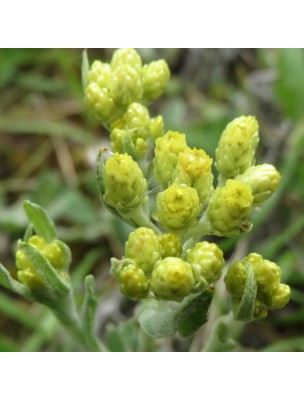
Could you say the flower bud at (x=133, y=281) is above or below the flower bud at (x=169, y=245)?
below

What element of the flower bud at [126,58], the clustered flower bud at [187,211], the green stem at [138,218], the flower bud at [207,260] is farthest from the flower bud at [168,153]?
the flower bud at [126,58]

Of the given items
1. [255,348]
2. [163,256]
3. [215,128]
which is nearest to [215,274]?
[163,256]

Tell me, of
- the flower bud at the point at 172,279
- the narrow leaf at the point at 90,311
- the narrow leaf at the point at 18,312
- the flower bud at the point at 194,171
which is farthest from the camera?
the narrow leaf at the point at 18,312

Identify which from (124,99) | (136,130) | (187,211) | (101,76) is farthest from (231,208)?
(101,76)

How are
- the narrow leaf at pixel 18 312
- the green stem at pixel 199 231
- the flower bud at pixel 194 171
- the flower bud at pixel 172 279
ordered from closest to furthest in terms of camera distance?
the flower bud at pixel 172 279, the flower bud at pixel 194 171, the green stem at pixel 199 231, the narrow leaf at pixel 18 312

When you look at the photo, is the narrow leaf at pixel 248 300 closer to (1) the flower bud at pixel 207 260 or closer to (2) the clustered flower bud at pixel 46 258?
(1) the flower bud at pixel 207 260

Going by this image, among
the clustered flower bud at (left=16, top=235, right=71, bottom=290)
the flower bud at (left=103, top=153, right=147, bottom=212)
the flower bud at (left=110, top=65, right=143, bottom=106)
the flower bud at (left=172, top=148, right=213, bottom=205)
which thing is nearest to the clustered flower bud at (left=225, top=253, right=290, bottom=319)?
the flower bud at (left=172, top=148, right=213, bottom=205)

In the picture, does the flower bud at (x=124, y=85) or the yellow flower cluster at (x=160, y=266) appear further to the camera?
the flower bud at (x=124, y=85)

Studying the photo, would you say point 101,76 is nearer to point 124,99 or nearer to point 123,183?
point 124,99
